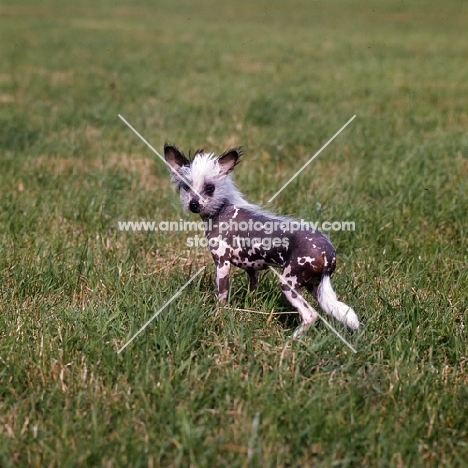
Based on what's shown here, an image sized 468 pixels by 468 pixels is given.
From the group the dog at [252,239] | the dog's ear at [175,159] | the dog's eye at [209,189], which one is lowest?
the dog at [252,239]

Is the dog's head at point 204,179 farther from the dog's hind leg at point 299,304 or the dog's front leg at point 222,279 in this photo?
the dog's hind leg at point 299,304

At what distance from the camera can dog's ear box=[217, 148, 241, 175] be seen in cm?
374

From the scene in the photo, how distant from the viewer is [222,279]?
3807 millimetres

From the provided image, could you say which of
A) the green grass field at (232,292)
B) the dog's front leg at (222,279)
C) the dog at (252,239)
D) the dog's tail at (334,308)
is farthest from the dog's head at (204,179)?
the dog's tail at (334,308)

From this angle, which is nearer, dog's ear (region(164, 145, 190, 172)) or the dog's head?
the dog's head

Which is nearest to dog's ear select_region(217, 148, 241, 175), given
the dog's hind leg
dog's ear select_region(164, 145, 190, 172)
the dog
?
the dog

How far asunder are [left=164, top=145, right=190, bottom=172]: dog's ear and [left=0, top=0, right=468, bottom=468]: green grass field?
28.6 inches

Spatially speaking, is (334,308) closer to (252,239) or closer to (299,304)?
(299,304)

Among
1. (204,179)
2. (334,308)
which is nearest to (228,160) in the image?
(204,179)

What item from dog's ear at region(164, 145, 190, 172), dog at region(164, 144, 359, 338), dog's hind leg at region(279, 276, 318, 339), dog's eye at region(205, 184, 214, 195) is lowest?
dog's hind leg at region(279, 276, 318, 339)

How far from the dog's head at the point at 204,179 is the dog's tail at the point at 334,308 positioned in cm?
74

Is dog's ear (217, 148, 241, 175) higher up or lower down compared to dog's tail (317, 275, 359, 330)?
higher up

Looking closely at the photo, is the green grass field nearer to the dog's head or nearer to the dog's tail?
the dog's tail

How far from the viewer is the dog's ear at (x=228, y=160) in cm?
374
